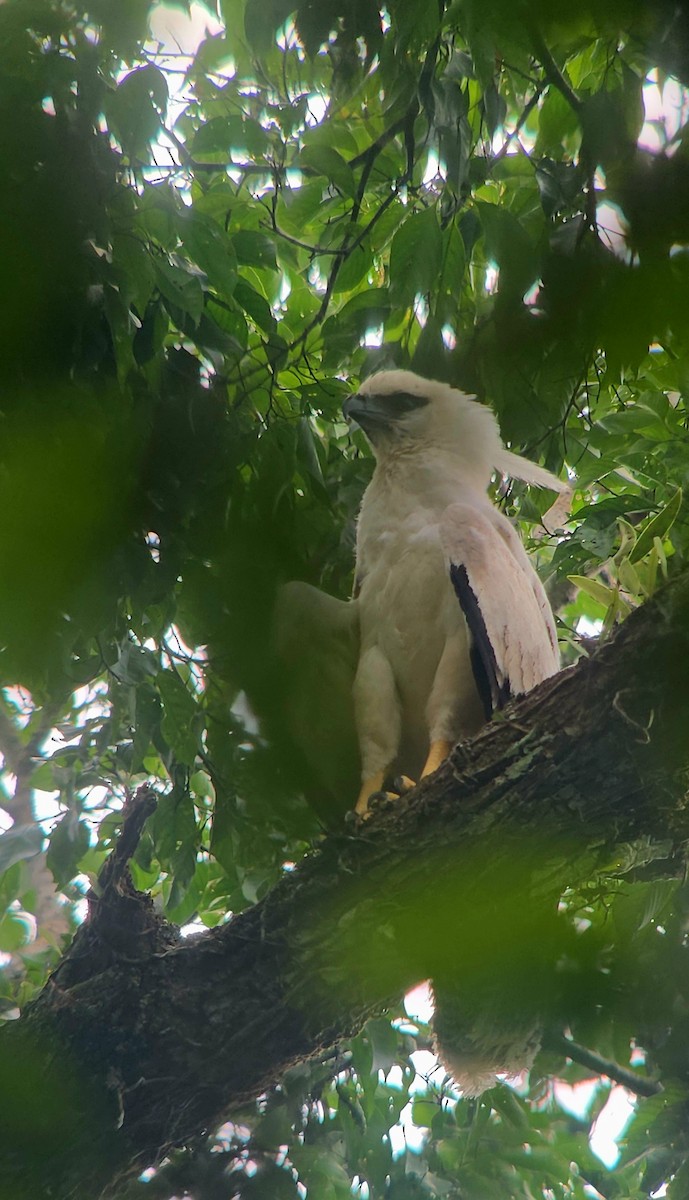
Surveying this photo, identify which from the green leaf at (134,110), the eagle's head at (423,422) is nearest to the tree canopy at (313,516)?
the green leaf at (134,110)

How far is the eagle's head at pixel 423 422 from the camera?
4.45 metres

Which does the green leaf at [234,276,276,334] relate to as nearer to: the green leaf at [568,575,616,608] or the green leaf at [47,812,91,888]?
the green leaf at [568,575,616,608]

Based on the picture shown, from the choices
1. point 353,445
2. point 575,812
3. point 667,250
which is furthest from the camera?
point 353,445

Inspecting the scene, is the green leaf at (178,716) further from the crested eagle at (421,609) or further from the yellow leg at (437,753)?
the yellow leg at (437,753)

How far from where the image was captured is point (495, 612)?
3.84m

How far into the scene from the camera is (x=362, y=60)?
2.70 metres

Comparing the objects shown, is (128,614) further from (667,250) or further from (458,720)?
(667,250)

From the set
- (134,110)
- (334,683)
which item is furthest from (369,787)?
(134,110)

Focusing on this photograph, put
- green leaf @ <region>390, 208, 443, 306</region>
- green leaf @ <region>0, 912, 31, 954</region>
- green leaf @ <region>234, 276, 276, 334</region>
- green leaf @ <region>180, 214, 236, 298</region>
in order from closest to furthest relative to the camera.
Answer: green leaf @ <region>180, 214, 236, 298</region> → green leaf @ <region>390, 208, 443, 306</region> → green leaf @ <region>234, 276, 276, 334</region> → green leaf @ <region>0, 912, 31, 954</region>

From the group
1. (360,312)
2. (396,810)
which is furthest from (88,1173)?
(360,312)

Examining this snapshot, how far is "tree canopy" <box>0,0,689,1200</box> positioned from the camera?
0.80 m

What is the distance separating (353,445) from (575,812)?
8.28ft

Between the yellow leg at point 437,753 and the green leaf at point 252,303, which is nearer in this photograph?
the green leaf at point 252,303

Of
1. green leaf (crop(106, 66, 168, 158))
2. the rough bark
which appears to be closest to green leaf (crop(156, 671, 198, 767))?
the rough bark
